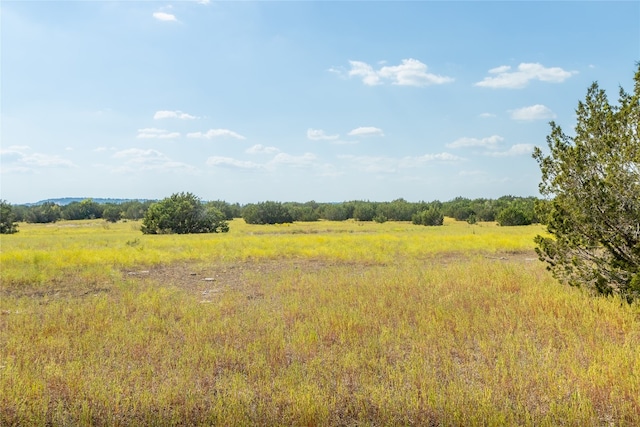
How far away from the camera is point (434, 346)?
19.6ft

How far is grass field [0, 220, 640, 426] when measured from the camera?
423 centimetres

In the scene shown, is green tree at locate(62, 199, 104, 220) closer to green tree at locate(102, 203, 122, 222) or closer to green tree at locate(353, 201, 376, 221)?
green tree at locate(102, 203, 122, 222)

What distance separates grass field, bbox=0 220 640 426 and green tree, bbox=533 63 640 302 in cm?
72

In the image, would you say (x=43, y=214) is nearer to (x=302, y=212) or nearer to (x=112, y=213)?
(x=112, y=213)

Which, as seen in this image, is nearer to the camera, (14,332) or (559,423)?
(559,423)

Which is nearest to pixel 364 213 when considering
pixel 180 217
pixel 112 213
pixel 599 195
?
pixel 180 217

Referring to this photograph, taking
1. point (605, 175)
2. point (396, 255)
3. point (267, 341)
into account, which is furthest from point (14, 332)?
point (396, 255)

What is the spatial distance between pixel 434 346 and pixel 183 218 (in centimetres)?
3879

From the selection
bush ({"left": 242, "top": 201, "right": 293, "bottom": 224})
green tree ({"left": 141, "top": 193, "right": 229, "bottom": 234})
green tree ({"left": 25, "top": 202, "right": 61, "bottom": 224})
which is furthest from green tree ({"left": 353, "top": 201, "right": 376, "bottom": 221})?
green tree ({"left": 25, "top": 202, "right": 61, "bottom": 224})

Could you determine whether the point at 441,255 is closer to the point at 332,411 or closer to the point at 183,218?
the point at 332,411

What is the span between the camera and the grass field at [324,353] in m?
4.23

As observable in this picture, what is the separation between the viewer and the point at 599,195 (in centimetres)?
755

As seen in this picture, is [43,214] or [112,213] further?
[112,213]

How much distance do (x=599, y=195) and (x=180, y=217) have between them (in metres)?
38.9
